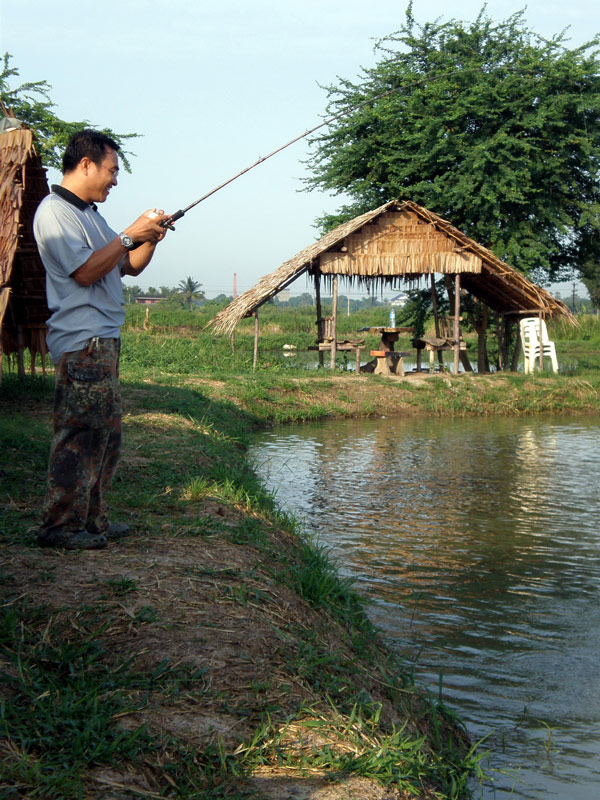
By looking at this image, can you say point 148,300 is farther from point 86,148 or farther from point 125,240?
point 125,240

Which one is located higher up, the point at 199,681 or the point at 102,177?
the point at 102,177

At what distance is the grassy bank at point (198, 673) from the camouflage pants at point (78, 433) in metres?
0.21

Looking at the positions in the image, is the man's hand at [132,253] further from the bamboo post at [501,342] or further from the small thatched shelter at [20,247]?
the bamboo post at [501,342]

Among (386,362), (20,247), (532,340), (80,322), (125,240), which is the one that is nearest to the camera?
(125,240)

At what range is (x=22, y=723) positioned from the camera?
8.25 feet

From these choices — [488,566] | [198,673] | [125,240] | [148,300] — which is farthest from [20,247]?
[148,300]

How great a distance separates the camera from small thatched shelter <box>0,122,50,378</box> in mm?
6789

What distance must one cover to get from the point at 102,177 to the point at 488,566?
12.0ft

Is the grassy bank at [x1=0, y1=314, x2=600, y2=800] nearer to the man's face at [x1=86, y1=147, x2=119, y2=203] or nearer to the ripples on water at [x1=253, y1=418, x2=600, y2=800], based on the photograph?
the ripples on water at [x1=253, y1=418, x2=600, y2=800]

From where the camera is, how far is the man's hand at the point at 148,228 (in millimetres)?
3855

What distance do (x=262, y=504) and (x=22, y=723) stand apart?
360 centimetres

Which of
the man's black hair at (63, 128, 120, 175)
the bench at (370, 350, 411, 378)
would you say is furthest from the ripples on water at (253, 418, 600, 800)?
the bench at (370, 350, 411, 378)

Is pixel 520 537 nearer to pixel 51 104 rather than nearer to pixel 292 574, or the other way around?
pixel 292 574

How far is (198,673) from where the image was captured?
287 cm
